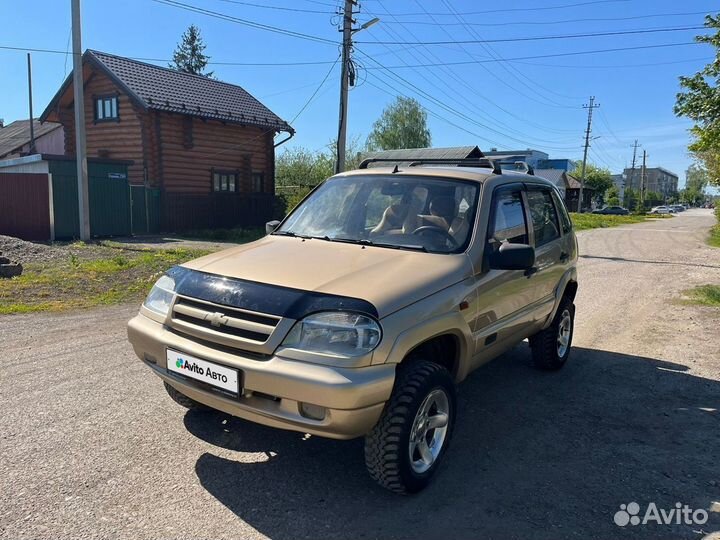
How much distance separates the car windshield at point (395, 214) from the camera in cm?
383

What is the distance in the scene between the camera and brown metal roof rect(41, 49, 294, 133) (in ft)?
67.1

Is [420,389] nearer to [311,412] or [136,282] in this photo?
[311,412]

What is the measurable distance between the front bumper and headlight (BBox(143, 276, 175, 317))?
0.52 m

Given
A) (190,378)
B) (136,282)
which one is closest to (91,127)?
(136,282)

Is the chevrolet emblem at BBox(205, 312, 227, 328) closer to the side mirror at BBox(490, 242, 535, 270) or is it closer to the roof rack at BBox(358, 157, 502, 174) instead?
the side mirror at BBox(490, 242, 535, 270)

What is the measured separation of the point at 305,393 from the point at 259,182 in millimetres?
23746

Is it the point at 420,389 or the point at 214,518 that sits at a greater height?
the point at 420,389

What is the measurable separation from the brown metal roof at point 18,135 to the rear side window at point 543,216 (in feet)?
105

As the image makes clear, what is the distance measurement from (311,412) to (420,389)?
2.06 feet

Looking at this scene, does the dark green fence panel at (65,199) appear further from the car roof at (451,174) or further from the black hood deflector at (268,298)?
the black hood deflector at (268,298)

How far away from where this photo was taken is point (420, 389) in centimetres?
300

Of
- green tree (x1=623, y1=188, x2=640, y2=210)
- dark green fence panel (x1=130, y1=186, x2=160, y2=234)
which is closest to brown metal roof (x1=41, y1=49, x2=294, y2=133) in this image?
dark green fence panel (x1=130, y1=186, x2=160, y2=234)

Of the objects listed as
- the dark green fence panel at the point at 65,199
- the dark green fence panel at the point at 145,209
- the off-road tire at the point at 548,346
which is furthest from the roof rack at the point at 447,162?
the dark green fence panel at the point at 145,209

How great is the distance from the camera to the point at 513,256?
11.8 ft
